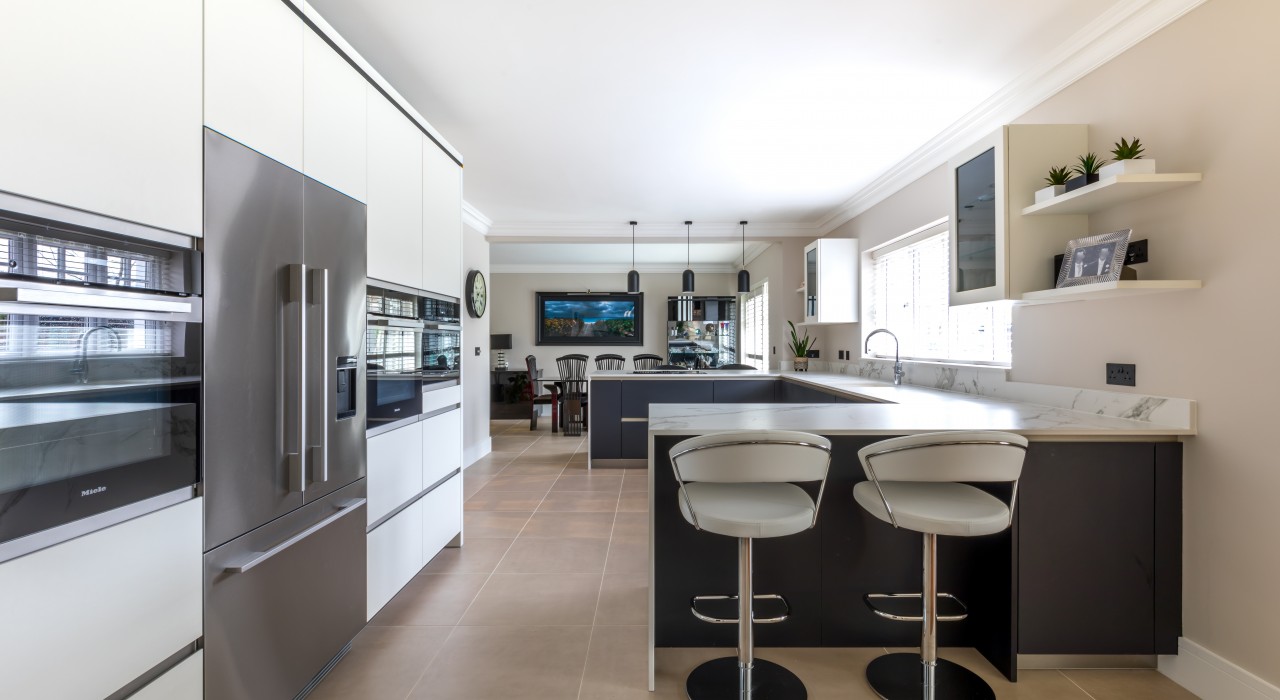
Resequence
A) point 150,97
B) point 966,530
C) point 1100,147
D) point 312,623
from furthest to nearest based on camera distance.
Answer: point 1100,147 → point 312,623 → point 966,530 → point 150,97

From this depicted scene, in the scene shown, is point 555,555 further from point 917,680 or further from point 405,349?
point 917,680

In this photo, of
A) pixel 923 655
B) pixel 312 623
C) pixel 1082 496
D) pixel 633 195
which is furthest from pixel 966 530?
pixel 633 195

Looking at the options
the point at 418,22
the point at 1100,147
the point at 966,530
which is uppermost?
the point at 418,22

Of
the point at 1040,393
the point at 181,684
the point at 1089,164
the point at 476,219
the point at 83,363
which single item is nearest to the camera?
the point at 83,363

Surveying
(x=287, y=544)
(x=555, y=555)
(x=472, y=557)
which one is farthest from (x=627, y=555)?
(x=287, y=544)

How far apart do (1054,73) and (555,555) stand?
3.54m

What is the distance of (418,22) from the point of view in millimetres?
Result: 2373

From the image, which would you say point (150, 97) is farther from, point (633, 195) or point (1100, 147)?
point (633, 195)

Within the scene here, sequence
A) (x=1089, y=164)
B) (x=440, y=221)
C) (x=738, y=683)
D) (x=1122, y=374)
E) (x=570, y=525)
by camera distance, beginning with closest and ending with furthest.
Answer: (x=738, y=683) < (x=1089, y=164) < (x=1122, y=374) < (x=440, y=221) < (x=570, y=525)

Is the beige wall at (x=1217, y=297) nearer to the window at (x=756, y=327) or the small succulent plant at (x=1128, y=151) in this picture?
the small succulent plant at (x=1128, y=151)

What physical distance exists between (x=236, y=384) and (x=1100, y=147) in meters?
3.35

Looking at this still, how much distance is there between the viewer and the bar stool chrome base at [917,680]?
1.93 metres

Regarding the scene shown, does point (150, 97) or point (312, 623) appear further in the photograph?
point (312, 623)

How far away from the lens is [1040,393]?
2789mm
